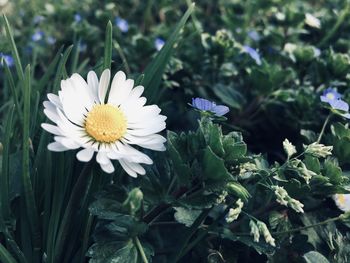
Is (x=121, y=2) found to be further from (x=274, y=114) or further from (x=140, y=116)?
(x=140, y=116)

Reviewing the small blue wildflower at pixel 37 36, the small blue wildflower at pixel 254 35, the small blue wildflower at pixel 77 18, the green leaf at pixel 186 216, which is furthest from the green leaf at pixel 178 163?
the small blue wildflower at pixel 37 36

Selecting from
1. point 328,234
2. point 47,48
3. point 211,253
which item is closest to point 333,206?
point 328,234

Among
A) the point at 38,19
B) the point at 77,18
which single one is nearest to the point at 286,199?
the point at 77,18

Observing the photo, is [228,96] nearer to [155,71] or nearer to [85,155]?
[155,71]

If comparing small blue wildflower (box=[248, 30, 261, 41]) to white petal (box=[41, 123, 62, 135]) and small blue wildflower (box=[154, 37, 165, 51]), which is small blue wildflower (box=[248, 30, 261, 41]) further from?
white petal (box=[41, 123, 62, 135])

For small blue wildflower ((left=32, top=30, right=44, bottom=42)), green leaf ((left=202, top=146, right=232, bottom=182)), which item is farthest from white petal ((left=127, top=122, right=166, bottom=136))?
small blue wildflower ((left=32, top=30, right=44, bottom=42))
